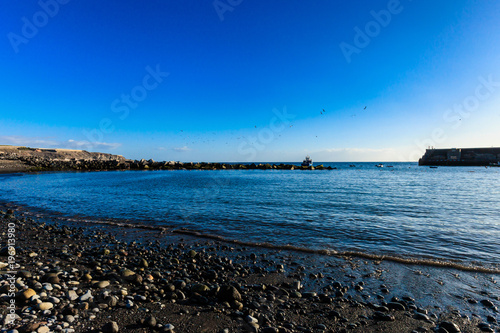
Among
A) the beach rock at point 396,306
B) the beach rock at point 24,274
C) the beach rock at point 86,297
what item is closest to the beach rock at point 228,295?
the beach rock at point 86,297

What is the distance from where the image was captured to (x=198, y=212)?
17516mm

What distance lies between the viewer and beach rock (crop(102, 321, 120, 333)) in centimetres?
429

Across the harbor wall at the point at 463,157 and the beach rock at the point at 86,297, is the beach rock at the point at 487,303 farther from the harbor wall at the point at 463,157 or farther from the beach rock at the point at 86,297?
the harbor wall at the point at 463,157

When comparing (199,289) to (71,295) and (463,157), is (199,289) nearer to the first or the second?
(71,295)

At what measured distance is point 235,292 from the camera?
587cm

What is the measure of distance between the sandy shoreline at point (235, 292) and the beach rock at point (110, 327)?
0.04 m

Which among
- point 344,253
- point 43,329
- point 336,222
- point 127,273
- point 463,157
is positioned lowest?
point 344,253

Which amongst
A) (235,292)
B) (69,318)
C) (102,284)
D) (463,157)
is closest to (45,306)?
(69,318)

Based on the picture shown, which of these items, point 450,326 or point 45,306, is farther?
point 450,326

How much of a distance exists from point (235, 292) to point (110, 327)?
9.08 ft

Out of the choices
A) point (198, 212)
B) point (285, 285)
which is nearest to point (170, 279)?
point (285, 285)

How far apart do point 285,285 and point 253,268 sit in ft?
5.06

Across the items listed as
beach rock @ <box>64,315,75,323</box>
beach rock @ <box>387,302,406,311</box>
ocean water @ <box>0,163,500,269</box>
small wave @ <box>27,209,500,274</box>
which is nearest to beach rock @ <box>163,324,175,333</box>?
beach rock @ <box>64,315,75,323</box>

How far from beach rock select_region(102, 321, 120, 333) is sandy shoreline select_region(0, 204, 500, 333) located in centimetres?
4
